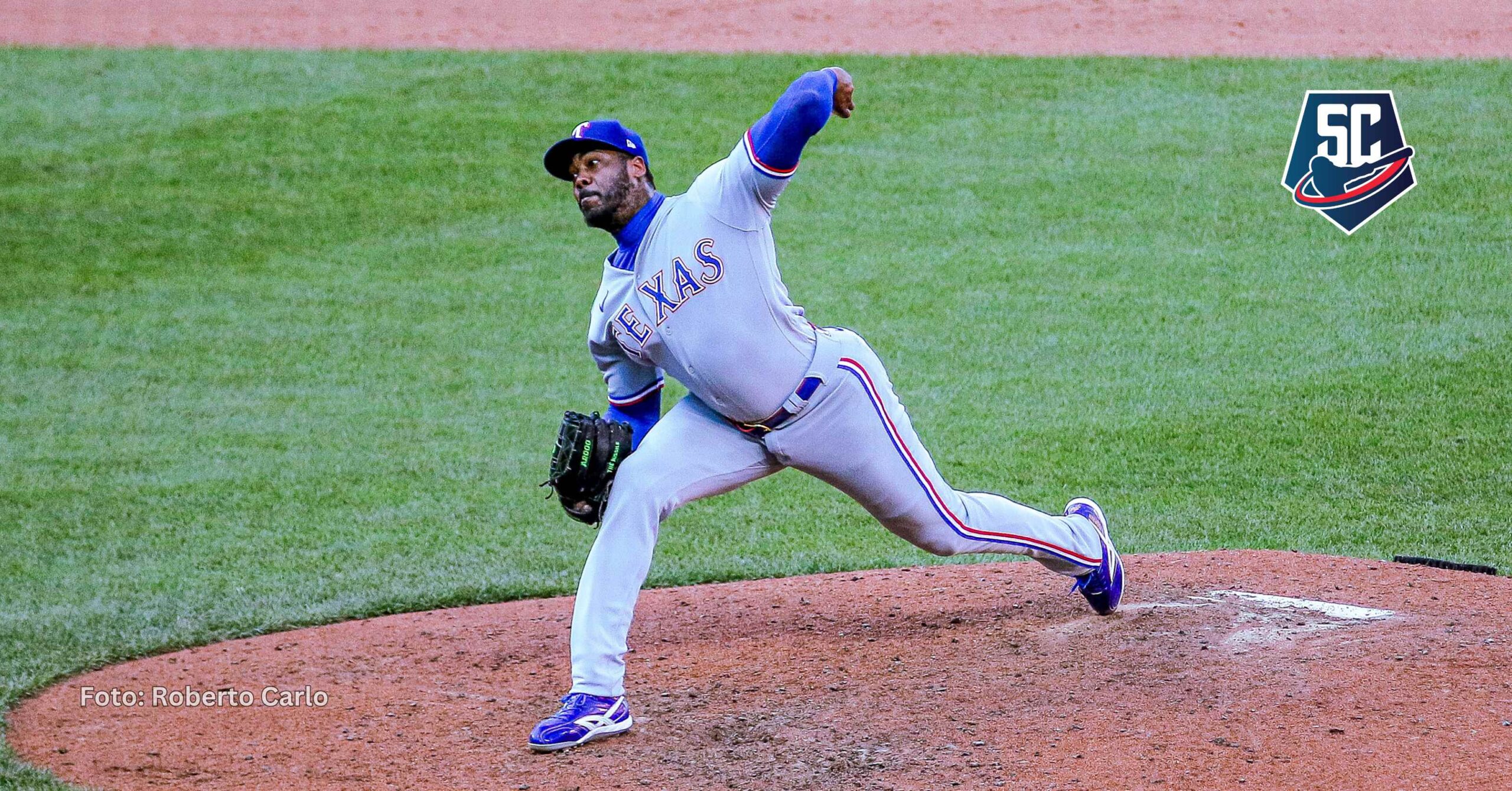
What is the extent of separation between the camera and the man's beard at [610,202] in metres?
4.38

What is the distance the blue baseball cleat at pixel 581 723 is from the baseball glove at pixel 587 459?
54 cm

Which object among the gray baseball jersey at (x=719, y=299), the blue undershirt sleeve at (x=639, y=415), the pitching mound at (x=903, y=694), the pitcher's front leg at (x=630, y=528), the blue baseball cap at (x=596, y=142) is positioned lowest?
the pitching mound at (x=903, y=694)

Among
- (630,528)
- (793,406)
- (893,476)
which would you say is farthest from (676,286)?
(893,476)

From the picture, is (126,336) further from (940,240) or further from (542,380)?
(940,240)

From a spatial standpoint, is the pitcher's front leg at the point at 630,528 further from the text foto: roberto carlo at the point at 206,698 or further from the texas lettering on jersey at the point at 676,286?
the text foto: roberto carlo at the point at 206,698

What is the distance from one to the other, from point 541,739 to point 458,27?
1679 cm

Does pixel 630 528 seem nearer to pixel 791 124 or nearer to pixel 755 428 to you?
pixel 755 428

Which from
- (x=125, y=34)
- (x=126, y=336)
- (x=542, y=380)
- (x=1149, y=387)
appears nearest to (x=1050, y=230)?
(x=1149, y=387)

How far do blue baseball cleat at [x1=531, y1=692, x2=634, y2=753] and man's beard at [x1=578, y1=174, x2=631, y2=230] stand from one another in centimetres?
129

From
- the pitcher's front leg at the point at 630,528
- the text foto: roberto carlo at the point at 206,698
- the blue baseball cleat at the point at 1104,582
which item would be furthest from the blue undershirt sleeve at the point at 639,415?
the blue baseball cleat at the point at 1104,582

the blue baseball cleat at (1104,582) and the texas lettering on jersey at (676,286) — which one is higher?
the texas lettering on jersey at (676,286)

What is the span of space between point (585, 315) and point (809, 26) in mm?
8626

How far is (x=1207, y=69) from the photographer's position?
16.2 meters

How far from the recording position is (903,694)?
446 centimetres
